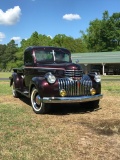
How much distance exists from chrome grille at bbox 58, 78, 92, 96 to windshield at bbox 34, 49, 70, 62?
1.62 metres

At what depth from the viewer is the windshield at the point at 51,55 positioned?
9.21 m

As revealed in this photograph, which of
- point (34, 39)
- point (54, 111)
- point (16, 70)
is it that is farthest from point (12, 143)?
point (34, 39)

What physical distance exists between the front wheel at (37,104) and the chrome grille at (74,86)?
2.30 ft

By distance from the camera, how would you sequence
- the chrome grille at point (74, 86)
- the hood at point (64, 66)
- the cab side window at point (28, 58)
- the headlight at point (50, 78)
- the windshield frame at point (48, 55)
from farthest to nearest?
the cab side window at point (28, 58) → the windshield frame at point (48, 55) → the hood at point (64, 66) → the chrome grille at point (74, 86) → the headlight at point (50, 78)

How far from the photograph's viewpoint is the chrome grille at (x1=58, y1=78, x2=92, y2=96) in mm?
7780

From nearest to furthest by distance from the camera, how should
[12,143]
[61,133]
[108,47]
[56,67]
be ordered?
1. [12,143]
2. [61,133]
3. [56,67]
4. [108,47]

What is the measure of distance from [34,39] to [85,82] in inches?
2987

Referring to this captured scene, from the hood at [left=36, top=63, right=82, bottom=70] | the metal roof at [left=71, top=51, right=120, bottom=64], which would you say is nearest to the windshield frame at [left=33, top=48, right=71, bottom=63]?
the hood at [left=36, top=63, right=82, bottom=70]

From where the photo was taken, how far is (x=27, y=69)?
943cm

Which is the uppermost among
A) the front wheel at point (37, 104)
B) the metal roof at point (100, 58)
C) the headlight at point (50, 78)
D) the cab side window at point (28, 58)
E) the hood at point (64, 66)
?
the metal roof at point (100, 58)

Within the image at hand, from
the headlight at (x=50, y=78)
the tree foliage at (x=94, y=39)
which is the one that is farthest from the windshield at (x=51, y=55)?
the tree foliage at (x=94, y=39)

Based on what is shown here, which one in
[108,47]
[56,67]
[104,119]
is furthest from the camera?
[108,47]

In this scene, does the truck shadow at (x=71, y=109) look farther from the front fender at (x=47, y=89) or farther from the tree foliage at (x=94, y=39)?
the tree foliage at (x=94, y=39)

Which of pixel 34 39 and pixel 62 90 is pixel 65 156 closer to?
pixel 62 90
